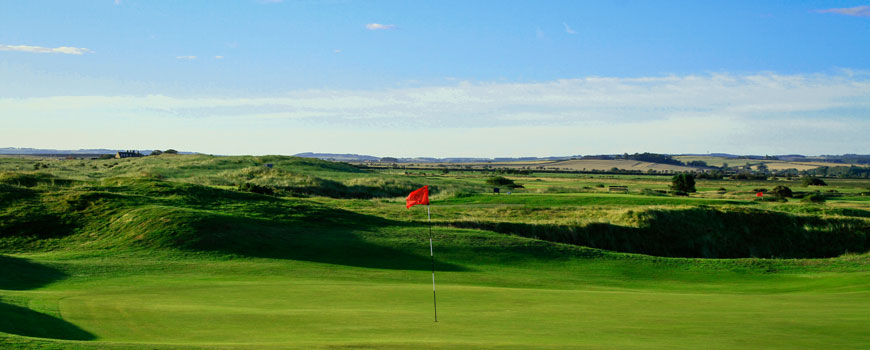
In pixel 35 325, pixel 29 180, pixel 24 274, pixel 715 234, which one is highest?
pixel 29 180

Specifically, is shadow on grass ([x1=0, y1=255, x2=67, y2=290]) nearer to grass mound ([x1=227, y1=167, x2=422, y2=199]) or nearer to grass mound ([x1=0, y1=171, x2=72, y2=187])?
grass mound ([x1=0, y1=171, x2=72, y2=187])

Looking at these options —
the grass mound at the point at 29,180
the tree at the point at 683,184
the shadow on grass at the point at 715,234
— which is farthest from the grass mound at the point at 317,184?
the shadow on grass at the point at 715,234

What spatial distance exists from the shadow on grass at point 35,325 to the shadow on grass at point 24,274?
7.98m

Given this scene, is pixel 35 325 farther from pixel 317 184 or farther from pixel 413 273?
pixel 317 184

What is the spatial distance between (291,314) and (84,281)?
11.9 m

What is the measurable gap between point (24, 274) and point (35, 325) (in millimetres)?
12484

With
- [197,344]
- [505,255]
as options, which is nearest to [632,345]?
[197,344]

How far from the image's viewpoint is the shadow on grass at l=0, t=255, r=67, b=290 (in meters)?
22.1

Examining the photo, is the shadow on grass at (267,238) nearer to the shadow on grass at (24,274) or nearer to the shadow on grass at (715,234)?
the shadow on grass at (24,274)

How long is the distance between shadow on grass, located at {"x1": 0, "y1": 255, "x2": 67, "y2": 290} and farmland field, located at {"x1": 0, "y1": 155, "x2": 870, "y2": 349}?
9 cm

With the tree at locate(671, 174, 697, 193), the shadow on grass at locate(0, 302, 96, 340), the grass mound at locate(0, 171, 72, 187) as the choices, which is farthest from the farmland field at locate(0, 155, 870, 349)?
the tree at locate(671, 174, 697, 193)

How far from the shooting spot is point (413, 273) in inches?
1095

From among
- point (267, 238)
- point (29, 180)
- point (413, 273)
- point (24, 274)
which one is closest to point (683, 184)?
point (267, 238)

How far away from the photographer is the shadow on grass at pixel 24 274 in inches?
869
